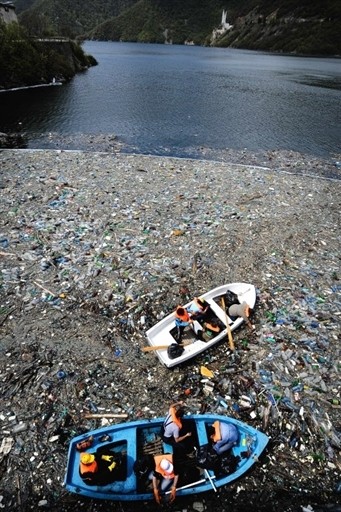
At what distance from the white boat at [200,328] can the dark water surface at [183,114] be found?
2080cm

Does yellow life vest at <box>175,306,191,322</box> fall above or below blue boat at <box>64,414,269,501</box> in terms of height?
above

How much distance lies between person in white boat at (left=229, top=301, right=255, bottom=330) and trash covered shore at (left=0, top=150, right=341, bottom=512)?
0.37m

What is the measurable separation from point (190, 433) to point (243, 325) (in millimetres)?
4315

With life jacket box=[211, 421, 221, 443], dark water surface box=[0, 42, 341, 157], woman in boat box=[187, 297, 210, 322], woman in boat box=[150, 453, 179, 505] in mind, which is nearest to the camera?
woman in boat box=[150, 453, 179, 505]

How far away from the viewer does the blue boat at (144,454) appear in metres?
→ 6.90

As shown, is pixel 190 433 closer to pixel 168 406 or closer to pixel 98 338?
pixel 168 406

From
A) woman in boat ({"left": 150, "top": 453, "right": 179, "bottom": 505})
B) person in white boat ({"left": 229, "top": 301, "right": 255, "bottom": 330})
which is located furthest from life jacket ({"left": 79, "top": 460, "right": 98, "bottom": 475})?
person in white boat ({"left": 229, "top": 301, "right": 255, "bottom": 330})

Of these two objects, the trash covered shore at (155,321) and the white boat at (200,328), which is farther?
the white boat at (200,328)

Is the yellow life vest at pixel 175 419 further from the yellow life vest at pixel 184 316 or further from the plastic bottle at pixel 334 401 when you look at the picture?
the plastic bottle at pixel 334 401

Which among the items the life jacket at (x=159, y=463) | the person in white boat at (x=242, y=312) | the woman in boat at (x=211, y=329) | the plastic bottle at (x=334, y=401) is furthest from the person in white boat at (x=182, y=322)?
the plastic bottle at (x=334, y=401)

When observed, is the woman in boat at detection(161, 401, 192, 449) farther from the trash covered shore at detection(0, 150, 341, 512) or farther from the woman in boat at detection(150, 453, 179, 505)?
the trash covered shore at detection(0, 150, 341, 512)

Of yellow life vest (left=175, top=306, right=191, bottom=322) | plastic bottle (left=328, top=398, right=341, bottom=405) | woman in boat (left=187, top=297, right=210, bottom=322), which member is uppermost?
yellow life vest (left=175, top=306, right=191, bottom=322)

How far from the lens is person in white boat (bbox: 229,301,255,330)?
11.0 m

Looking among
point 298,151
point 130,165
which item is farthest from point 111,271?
point 298,151
